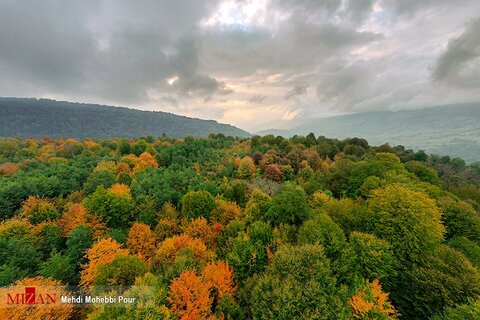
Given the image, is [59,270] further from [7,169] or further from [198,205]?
[7,169]

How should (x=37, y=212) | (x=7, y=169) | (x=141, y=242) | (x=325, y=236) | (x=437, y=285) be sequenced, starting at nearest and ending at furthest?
1. (x=437, y=285)
2. (x=325, y=236)
3. (x=141, y=242)
4. (x=37, y=212)
5. (x=7, y=169)

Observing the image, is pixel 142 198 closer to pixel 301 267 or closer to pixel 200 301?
pixel 200 301

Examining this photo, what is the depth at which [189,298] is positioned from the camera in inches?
906

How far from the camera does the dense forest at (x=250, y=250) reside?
22359mm

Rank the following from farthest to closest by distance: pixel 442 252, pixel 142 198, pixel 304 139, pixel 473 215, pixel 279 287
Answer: pixel 304 139 → pixel 142 198 → pixel 473 215 → pixel 442 252 → pixel 279 287

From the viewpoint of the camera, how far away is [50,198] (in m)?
52.5

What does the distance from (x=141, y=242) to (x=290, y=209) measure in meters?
25.9

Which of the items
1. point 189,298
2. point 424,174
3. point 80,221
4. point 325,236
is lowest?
point 189,298

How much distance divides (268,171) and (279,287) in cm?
4738

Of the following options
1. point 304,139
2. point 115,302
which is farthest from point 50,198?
point 304,139

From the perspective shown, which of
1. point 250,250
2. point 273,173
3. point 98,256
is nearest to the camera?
point 98,256

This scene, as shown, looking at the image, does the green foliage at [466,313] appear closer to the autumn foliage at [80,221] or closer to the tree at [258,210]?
the tree at [258,210]

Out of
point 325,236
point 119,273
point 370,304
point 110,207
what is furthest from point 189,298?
point 110,207

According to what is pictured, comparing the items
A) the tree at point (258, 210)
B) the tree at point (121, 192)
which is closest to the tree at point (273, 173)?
the tree at point (258, 210)
